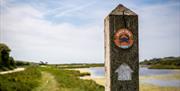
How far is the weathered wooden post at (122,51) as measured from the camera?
4598mm

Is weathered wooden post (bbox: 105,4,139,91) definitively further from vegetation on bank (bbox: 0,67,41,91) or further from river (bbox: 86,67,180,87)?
river (bbox: 86,67,180,87)

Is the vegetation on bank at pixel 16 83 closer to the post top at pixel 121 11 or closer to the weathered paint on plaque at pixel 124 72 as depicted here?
the weathered paint on plaque at pixel 124 72

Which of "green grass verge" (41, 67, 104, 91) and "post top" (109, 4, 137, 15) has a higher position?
"post top" (109, 4, 137, 15)

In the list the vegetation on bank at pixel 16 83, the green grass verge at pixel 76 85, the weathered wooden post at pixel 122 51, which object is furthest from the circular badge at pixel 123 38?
the green grass verge at pixel 76 85

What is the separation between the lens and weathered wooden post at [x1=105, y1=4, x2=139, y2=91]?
15.1 ft

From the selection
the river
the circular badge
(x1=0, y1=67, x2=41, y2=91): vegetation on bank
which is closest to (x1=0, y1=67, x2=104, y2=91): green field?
(x1=0, y1=67, x2=41, y2=91): vegetation on bank

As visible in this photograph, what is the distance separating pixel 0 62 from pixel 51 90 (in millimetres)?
28567

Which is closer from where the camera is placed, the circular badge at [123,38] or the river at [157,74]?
the circular badge at [123,38]

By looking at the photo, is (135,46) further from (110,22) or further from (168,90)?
(168,90)

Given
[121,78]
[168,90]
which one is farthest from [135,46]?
[168,90]

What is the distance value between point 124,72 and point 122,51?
0.33 metres

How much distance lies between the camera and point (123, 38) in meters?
4.61

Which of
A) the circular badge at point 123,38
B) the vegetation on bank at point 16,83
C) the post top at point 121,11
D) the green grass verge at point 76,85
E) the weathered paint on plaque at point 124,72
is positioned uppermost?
the post top at point 121,11

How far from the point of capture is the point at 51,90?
16094 mm
